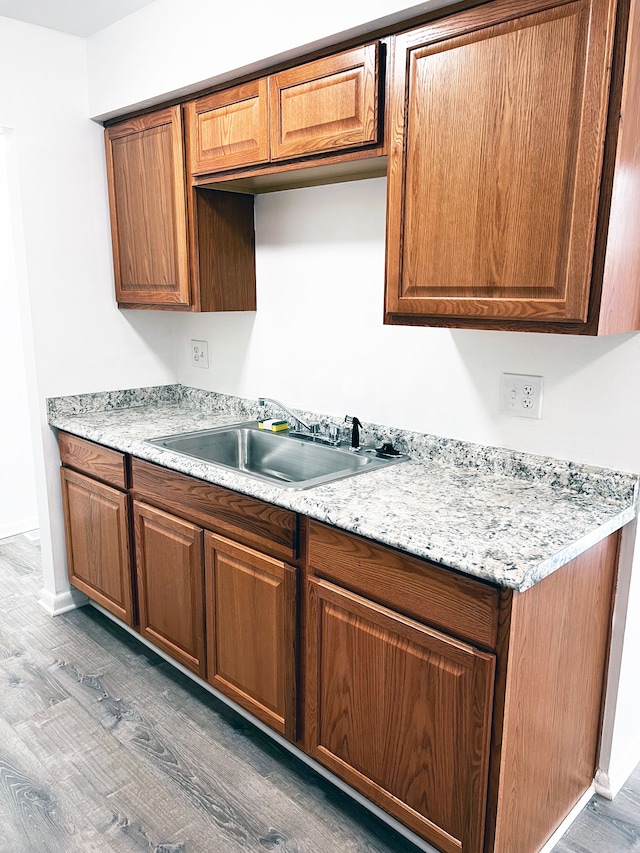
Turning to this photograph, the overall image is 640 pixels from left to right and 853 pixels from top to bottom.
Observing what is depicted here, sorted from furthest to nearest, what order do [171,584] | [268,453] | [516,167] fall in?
[268,453]
[171,584]
[516,167]

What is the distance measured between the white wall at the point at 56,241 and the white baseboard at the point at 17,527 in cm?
103

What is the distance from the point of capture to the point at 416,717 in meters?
Result: 1.48

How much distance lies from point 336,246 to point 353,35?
0.67 metres

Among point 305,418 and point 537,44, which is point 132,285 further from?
point 537,44

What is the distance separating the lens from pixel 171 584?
2230 millimetres

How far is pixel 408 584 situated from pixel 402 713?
0.32 m

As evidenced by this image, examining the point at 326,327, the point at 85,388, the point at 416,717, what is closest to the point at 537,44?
the point at 326,327

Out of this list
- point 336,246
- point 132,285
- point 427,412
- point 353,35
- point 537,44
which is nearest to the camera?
point 537,44

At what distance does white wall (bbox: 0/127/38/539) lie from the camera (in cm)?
351

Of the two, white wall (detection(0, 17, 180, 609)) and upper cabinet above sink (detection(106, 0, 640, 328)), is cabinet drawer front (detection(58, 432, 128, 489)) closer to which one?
white wall (detection(0, 17, 180, 609))

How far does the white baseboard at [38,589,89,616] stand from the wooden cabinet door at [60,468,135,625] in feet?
0.30

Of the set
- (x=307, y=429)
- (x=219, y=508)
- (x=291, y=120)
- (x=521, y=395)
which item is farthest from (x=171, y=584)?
(x=291, y=120)

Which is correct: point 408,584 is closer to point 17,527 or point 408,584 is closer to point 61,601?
point 61,601

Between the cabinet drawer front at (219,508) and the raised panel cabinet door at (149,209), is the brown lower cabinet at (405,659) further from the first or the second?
the raised panel cabinet door at (149,209)
